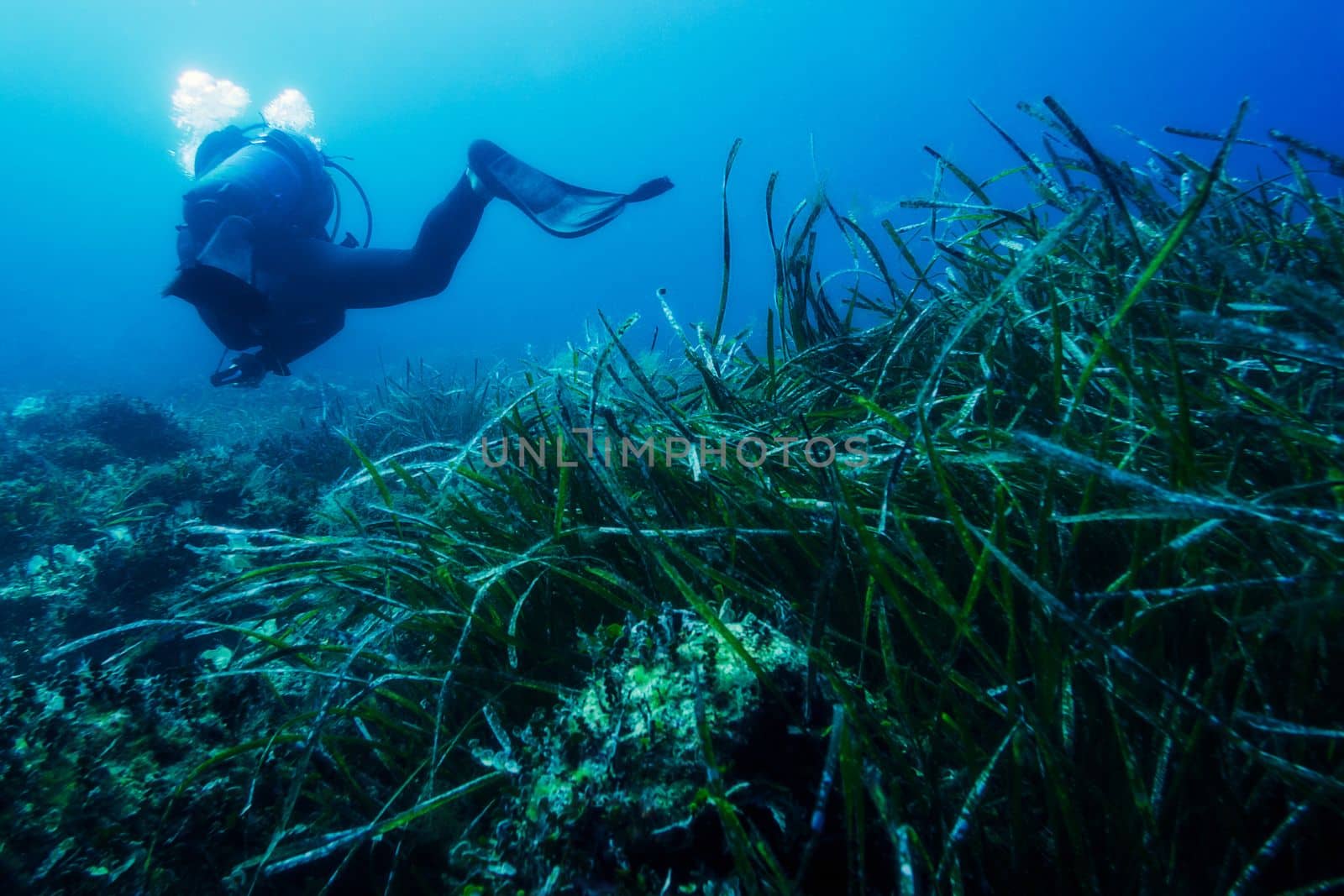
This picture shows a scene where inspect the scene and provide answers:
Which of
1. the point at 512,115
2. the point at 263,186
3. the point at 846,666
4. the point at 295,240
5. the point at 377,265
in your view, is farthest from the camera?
the point at 512,115

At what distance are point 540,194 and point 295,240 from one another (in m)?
3.67

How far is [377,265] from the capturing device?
883cm

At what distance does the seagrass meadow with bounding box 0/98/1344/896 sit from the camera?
32.3 inches

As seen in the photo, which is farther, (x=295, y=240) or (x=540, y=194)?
(x=540, y=194)

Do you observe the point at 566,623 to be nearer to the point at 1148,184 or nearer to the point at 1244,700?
the point at 1244,700

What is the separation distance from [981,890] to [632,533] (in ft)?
2.46

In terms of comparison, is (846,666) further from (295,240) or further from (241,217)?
(295,240)

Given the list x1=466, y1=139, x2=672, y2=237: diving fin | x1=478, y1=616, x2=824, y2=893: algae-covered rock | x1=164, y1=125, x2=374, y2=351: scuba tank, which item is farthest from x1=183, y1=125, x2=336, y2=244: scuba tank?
x1=478, y1=616, x2=824, y2=893: algae-covered rock

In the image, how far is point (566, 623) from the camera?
1.56m

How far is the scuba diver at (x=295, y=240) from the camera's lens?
7105 mm

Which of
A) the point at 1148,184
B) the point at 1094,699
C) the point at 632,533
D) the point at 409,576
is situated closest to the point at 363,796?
the point at 409,576

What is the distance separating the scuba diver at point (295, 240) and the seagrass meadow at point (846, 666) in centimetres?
679

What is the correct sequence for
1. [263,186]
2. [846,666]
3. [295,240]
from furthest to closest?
[295,240] → [263,186] → [846,666]

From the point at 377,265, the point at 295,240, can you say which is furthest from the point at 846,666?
the point at 295,240
